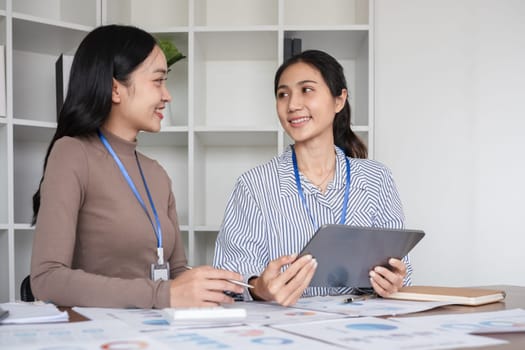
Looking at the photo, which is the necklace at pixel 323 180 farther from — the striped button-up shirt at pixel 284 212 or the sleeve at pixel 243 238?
the sleeve at pixel 243 238

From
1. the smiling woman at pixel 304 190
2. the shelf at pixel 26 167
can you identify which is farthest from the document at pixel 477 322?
the shelf at pixel 26 167

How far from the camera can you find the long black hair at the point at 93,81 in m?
1.61

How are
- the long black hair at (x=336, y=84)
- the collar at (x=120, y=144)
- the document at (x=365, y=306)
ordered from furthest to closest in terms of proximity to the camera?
the long black hair at (x=336, y=84), the collar at (x=120, y=144), the document at (x=365, y=306)

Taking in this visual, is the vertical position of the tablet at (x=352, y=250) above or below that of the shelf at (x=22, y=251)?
above

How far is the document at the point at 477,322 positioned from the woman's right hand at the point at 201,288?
1.13 ft

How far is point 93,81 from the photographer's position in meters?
1.61

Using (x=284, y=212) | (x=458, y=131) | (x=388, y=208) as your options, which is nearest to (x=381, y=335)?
(x=284, y=212)

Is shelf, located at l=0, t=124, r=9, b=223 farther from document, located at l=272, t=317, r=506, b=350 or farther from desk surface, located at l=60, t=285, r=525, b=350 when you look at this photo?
document, located at l=272, t=317, r=506, b=350

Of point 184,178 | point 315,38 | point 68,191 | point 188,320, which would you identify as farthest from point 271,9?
point 188,320

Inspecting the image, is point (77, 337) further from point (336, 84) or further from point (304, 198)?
point (336, 84)

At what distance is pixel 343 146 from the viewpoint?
2139 mm

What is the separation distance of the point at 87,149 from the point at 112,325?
0.71 meters

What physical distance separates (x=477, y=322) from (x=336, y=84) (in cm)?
109

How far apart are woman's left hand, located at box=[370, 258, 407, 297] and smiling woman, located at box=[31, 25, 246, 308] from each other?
1.61ft
